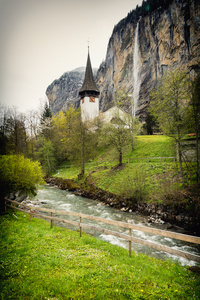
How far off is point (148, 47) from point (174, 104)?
5226cm

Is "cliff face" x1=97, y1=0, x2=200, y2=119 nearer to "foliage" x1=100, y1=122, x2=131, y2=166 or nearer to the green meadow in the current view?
"foliage" x1=100, y1=122, x2=131, y2=166

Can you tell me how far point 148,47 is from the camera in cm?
5384

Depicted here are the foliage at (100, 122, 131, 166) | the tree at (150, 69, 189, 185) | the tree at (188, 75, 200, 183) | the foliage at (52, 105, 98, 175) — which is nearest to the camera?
the tree at (188, 75, 200, 183)

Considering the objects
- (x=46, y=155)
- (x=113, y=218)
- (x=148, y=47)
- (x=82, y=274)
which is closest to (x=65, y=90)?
(x=148, y=47)

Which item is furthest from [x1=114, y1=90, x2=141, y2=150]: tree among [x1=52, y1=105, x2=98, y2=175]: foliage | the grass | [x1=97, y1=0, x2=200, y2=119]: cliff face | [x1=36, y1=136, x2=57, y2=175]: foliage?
[x1=97, y1=0, x2=200, y2=119]: cliff face

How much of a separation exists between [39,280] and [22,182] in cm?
859

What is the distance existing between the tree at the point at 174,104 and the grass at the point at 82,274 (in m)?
10.5

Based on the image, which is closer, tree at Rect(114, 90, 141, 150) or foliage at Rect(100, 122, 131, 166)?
foliage at Rect(100, 122, 131, 166)

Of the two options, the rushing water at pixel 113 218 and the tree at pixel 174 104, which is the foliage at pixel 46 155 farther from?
the tree at pixel 174 104

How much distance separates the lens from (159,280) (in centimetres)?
405

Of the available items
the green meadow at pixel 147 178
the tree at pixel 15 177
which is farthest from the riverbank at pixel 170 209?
the tree at pixel 15 177

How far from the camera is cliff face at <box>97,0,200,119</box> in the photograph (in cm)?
4047

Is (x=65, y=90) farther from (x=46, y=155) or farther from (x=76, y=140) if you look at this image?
(x=76, y=140)

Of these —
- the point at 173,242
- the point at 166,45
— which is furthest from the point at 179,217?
the point at 166,45
